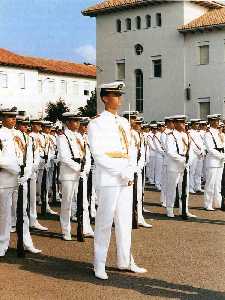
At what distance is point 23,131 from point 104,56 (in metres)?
37.9

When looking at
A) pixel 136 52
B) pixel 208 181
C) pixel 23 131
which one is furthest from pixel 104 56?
pixel 23 131

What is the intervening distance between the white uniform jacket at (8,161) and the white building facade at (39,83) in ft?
158

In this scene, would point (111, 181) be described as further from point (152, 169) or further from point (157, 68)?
point (157, 68)

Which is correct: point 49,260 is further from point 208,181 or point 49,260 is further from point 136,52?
point 136,52

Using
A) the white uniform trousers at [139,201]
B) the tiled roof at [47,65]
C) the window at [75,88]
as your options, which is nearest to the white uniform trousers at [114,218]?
the white uniform trousers at [139,201]

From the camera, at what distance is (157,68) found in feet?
145

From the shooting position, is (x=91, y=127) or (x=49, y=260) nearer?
(x=91, y=127)

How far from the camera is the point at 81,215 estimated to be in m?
9.33

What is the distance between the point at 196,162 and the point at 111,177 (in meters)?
10.0

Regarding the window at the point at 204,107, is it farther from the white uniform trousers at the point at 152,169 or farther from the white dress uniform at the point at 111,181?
the white dress uniform at the point at 111,181

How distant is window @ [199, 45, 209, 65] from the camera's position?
138ft

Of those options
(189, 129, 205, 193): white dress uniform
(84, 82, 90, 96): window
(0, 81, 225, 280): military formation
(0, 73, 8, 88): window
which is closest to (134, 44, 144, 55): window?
(0, 73, 8, 88): window

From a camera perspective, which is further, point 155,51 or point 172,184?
point 155,51

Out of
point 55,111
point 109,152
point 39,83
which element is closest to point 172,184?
point 109,152
